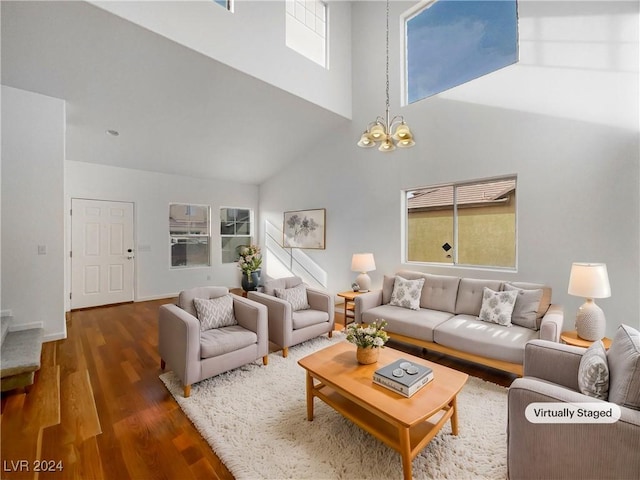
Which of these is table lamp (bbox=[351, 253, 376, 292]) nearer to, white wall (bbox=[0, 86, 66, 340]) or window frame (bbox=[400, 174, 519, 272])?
window frame (bbox=[400, 174, 519, 272])

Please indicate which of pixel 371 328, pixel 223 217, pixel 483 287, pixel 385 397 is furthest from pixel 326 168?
pixel 385 397

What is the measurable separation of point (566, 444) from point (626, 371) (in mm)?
435

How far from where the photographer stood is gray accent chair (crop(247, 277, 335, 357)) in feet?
10.1

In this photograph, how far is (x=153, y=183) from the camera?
18.6 ft

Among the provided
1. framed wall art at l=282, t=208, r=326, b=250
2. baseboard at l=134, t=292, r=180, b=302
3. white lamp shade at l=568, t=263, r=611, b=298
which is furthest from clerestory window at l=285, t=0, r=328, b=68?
baseboard at l=134, t=292, r=180, b=302

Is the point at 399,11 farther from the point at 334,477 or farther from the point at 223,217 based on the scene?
the point at 334,477

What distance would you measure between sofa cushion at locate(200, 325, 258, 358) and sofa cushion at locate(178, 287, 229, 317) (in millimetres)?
291

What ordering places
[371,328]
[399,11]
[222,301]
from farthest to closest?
[399,11]
[222,301]
[371,328]

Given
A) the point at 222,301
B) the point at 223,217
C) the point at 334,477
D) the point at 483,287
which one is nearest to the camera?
the point at 334,477

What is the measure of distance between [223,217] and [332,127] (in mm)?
3368

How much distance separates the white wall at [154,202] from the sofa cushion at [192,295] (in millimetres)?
3375

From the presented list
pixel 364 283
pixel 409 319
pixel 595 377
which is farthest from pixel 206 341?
pixel 595 377

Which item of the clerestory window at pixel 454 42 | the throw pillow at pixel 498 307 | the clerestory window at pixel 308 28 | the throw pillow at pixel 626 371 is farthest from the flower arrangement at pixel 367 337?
the clerestory window at pixel 308 28

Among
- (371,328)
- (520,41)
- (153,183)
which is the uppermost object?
(520,41)
